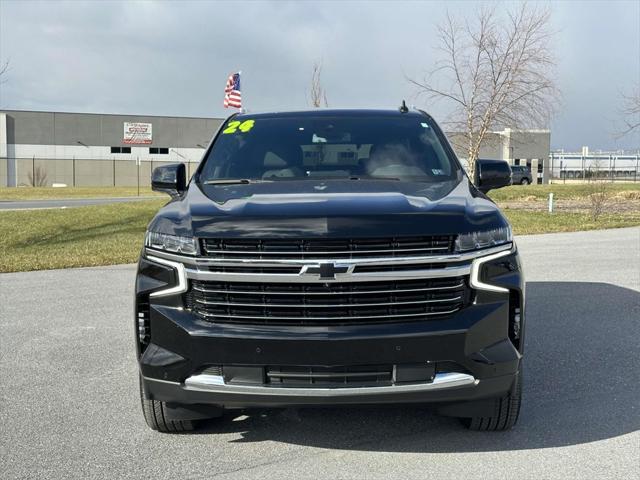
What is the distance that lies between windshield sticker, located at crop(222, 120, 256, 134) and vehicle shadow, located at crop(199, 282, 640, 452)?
2.15 m

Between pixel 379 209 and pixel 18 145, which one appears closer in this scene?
pixel 379 209

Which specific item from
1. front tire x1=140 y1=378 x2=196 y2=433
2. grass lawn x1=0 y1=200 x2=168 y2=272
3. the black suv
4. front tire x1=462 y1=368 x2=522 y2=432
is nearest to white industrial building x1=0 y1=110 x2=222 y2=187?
grass lawn x1=0 y1=200 x2=168 y2=272

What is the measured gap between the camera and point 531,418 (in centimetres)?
425

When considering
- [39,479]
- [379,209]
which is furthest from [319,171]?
[39,479]

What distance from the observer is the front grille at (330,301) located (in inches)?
133

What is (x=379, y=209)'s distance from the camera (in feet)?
11.6

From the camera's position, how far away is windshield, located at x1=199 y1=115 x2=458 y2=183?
479 cm

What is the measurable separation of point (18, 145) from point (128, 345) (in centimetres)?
5729

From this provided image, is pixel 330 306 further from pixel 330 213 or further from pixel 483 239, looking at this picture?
pixel 483 239

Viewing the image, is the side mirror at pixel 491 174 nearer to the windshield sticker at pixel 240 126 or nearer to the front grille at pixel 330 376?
the windshield sticker at pixel 240 126

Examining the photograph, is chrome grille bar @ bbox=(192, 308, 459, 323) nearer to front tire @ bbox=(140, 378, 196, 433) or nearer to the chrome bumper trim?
the chrome bumper trim

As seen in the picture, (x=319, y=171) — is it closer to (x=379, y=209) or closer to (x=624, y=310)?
(x=379, y=209)

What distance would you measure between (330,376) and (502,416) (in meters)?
1.14

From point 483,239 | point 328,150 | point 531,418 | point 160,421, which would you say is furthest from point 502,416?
point 328,150
